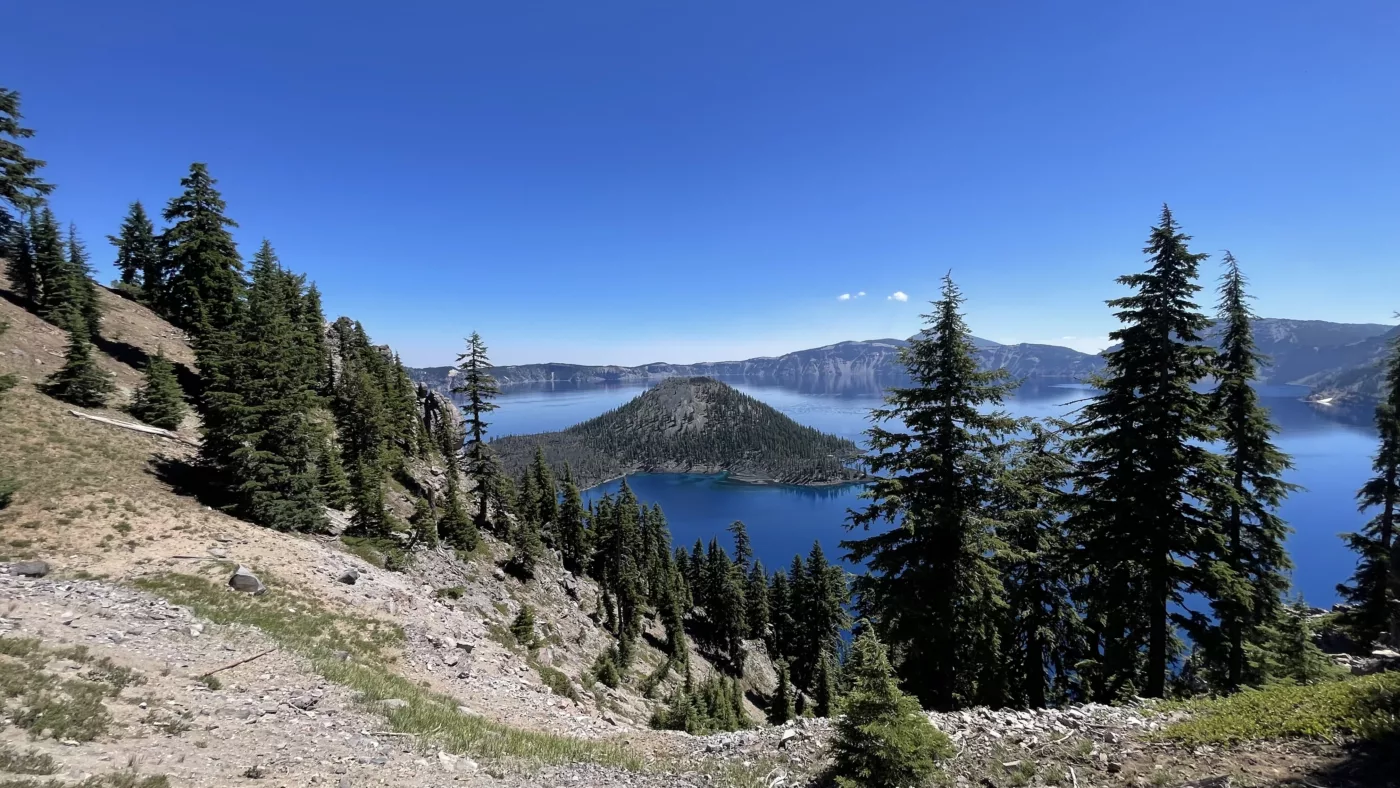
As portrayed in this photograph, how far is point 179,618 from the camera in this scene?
39.0 feet

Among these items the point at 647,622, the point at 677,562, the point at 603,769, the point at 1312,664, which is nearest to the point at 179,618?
the point at 603,769

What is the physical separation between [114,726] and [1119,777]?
1463cm

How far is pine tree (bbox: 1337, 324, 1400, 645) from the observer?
59.8 feet

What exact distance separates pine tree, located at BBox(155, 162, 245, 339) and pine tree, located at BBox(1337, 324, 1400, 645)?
180 ft

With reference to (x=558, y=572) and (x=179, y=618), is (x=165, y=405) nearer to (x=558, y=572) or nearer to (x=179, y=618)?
(x=179, y=618)

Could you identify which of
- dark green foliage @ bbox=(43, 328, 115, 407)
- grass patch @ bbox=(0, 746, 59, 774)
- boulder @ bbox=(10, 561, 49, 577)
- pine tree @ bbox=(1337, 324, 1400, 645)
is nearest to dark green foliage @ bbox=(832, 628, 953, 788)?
grass patch @ bbox=(0, 746, 59, 774)

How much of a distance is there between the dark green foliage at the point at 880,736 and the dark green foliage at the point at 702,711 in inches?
381

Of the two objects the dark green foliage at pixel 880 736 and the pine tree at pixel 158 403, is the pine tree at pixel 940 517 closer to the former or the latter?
the dark green foliage at pixel 880 736

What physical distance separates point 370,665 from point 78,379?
23147 millimetres

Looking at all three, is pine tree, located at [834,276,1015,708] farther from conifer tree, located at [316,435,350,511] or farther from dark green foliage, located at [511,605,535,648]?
conifer tree, located at [316,435,350,511]

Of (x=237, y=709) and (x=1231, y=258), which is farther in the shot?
(x=1231, y=258)

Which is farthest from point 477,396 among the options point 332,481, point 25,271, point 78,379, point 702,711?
point 25,271

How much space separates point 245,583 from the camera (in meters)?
14.8

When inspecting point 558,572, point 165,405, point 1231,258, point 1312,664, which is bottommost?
point 558,572
